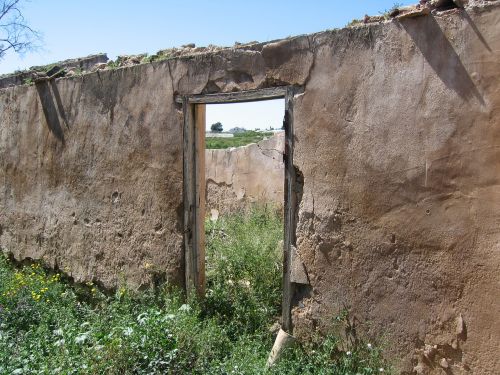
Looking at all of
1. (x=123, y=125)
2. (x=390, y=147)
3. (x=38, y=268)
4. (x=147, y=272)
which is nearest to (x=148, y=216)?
(x=147, y=272)

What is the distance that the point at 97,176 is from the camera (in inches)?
212

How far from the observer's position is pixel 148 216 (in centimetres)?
488

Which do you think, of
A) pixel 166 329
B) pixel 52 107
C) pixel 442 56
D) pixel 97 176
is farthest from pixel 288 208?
pixel 52 107

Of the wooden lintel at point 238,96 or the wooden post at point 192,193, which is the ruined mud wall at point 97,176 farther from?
the wooden lintel at point 238,96

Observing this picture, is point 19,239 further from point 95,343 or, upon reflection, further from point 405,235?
point 405,235

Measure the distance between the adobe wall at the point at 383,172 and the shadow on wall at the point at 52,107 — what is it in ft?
3.96

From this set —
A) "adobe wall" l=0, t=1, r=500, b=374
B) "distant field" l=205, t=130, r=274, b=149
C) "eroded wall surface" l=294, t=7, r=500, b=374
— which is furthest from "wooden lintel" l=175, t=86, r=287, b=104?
"distant field" l=205, t=130, r=274, b=149

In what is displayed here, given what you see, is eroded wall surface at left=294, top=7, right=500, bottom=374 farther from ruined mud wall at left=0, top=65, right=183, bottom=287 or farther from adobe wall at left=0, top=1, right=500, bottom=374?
ruined mud wall at left=0, top=65, right=183, bottom=287

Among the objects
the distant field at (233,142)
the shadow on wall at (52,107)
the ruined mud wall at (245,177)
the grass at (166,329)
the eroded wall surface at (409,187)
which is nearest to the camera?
the eroded wall surface at (409,187)

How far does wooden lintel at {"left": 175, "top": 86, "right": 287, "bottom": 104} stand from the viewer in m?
3.95

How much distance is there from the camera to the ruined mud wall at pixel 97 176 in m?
4.75

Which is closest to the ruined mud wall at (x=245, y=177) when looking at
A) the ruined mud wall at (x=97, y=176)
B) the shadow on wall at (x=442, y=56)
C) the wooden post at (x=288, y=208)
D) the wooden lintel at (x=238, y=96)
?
the ruined mud wall at (x=97, y=176)

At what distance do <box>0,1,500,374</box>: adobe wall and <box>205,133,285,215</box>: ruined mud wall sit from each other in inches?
181

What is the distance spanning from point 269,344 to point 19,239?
3.80 metres
